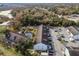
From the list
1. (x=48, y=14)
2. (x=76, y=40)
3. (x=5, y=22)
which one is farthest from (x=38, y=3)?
(x=76, y=40)

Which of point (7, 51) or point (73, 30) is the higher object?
point (73, 30)

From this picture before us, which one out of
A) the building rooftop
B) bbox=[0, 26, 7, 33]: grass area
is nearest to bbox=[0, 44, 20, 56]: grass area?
bbox=[0, 26, 7, 33]: grass area

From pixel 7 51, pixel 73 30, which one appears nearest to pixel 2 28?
pixel 7 51

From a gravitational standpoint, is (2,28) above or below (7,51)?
above

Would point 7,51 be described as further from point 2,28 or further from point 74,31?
point 74,31

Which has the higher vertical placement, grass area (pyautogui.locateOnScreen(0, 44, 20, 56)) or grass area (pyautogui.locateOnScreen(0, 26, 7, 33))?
grass area (pyautogui.locateOnScreen(0, 26, 7, 33))

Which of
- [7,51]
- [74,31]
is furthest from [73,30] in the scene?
[7,51]

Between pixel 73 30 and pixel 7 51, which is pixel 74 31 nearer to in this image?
pixel 73 30

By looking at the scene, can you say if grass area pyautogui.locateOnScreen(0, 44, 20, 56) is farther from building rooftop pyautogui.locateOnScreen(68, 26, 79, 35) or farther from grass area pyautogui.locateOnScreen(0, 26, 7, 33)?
building rooftop pyautogui.locateOnScreen(68, 26, 79, 35)

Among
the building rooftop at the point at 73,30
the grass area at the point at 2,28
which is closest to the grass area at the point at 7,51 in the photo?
the grass area at the point at 2,28

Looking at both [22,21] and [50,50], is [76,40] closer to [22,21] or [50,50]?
[50,50]

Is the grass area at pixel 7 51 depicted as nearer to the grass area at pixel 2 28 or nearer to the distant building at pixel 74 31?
the grass area at pixel 2 28
